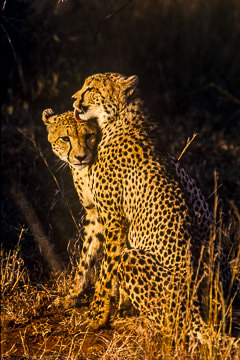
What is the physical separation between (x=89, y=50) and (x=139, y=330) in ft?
18.9

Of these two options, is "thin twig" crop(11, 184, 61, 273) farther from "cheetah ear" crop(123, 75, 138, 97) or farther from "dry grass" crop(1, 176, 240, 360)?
"cheetah ear" crop(123, 75, 138, 97)

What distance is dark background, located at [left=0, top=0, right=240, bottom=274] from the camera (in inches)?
192

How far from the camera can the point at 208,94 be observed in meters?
8.38

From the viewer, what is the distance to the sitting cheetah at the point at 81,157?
129 inches

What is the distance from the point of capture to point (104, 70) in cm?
755

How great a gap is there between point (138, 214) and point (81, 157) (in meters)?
0.53

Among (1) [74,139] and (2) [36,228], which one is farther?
(2) [36,228]

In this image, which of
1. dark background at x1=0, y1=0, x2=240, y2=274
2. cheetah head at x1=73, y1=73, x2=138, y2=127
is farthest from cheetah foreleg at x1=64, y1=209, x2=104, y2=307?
cheetah head at x1=73, y1=73, x2=138, y2=127

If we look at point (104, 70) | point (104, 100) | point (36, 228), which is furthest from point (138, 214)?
point (104, 70)

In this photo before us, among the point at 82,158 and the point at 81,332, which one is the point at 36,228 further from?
the point at 81,332

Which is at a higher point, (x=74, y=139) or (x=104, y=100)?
(x=104, y=100)

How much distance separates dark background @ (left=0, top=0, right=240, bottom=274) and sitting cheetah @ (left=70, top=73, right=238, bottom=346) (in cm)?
41

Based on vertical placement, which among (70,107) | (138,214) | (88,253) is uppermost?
(70,107)

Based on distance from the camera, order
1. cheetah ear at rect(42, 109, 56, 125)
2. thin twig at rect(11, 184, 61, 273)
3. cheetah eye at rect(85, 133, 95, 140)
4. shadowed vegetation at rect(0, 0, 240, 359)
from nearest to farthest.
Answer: shadowed vegetation at rect(0, 0, 240, 359)
cheetah eye at rect(85, 133, 95, 140)
cheetah ear at rect(42, 109, 56, 125)
thin twig at rect(11, 184, 61, 273)
